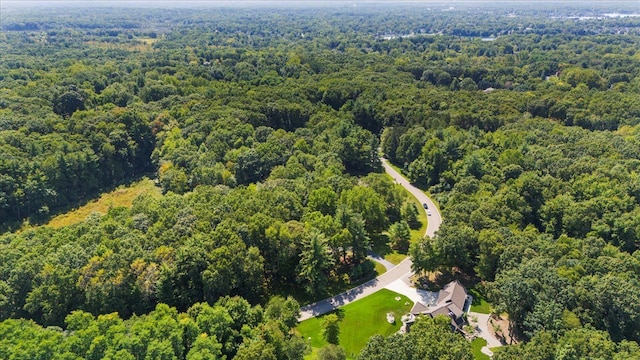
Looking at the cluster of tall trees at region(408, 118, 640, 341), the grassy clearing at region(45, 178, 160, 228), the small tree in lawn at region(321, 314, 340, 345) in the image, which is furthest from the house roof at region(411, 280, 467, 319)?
the grassy clearing at region(45, 178, 160, 228)

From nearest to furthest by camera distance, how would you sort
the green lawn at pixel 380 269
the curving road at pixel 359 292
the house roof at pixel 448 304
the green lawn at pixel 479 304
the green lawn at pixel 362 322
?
the green lawn at pixel 362 322, the house roof at pixel 448 304, the curving road at pixel 359 292, the green lawn at pixel 479 304, the green lawn at pixel 380 269

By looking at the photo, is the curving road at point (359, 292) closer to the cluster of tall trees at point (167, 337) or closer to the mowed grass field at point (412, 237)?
the mowed grass field at point (412, 237)

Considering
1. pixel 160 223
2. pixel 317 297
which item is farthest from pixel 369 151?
pixel 160 223

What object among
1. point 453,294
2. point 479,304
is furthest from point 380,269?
point 479,304

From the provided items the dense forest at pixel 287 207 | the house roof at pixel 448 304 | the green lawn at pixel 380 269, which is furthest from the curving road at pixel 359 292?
the house roof at pixel 448 304

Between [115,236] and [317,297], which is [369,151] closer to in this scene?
[317,297]

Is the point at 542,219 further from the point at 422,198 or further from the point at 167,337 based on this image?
the point at 167,337
